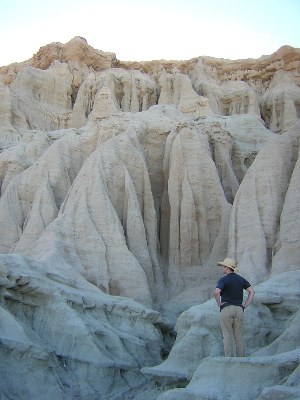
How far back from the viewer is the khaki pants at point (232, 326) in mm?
13938

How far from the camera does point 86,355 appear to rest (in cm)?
1848

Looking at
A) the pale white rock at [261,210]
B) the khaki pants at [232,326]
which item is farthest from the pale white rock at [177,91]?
the khaki pants at [232,326]

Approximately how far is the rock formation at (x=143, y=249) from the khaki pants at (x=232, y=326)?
27.2 inches

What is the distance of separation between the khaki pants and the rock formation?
691mm

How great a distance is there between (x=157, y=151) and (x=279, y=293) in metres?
13.7

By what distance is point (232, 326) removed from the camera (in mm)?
14141

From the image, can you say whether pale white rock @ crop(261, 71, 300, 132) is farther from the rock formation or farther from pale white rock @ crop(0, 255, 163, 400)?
pale white rock @ crop(0, 255, 163, 400)

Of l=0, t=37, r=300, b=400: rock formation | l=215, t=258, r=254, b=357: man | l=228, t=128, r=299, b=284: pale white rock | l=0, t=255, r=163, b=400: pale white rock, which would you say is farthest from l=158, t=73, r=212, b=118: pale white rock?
l=215, t=258, r=254, b=357: man

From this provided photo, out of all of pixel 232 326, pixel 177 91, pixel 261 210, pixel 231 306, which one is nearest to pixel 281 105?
pixel 177 91

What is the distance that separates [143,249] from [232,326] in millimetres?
11464

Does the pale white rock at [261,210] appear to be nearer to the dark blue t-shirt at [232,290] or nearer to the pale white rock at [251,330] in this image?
the pale white rock at [251,330]

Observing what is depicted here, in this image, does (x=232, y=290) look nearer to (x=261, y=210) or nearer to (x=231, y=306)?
(x=231, y=306)

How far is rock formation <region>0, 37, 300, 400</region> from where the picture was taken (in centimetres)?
1691

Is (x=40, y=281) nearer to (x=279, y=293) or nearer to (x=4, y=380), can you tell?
(x=4, y=380)
